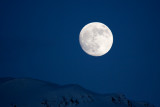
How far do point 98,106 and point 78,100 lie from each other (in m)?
5.00

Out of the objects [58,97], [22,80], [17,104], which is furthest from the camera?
[22,80]

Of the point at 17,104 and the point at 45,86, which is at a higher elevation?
the point at 45,86

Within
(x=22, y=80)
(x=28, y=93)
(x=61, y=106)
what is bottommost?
(x=61, y=106)

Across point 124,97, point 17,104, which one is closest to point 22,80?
point 17,104

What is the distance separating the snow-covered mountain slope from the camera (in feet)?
153

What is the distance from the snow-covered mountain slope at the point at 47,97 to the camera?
46594mm

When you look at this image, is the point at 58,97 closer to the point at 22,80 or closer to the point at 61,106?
the point at 61,106

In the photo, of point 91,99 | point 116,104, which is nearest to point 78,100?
point 91,99

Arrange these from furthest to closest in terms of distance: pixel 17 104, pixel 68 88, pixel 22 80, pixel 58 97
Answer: pixel 22 80
pixel 68 88
pixel 58 97
pixel 17 104

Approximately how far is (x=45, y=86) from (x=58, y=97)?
7910 millimetres

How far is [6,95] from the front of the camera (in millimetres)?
49031

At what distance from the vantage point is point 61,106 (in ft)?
152

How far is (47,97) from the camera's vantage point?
159 ft

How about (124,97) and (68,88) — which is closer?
(68,88)
